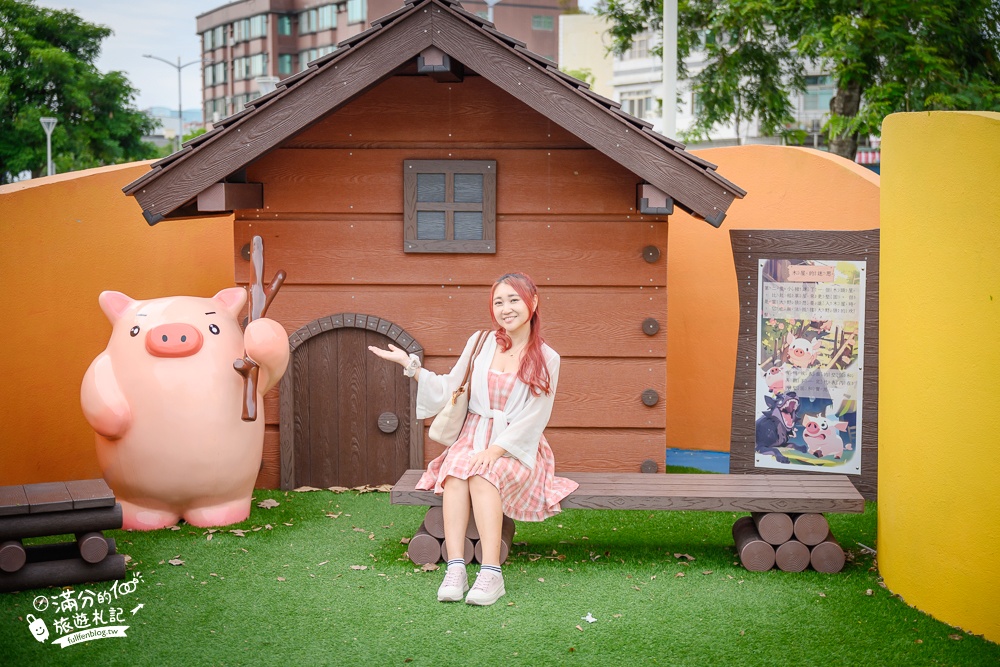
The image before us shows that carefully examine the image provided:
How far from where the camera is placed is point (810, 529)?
555cm

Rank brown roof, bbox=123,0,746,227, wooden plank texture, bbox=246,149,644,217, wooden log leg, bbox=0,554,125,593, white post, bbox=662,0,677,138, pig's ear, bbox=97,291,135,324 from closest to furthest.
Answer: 1. wooden log leg, bbox=0,554,125,593
2. brown roof, bbox=123,0,746,227
3. pig's ear, bbox=97,291,135,324
4. wooden plank texture, bbox=246,149,644,217
5. white post, bbox=662,0,677,138

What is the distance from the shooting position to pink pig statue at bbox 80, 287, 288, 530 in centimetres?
593

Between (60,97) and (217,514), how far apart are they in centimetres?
4268

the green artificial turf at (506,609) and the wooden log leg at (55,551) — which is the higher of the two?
the wooden log leg at (55,551)

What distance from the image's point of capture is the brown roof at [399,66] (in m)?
6.13

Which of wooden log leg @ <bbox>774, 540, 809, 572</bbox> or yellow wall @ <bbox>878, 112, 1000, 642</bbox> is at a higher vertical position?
yellow wall @ <bbox>878, 112, 1000, 642</bbox>

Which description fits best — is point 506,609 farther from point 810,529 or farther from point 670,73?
point 670,73

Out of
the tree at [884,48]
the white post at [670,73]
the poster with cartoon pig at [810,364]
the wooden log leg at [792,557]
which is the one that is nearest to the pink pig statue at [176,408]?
the wooden log leg at [792,557]

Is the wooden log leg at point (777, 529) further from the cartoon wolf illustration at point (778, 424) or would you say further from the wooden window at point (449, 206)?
the wooden window at point (449, 206)

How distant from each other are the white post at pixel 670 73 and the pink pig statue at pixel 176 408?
21.0ft

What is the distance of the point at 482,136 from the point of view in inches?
277

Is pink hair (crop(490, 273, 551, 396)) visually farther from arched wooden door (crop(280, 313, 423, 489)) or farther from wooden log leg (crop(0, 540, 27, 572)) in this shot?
wooden log leg (crop(0, 540, 27, 572))

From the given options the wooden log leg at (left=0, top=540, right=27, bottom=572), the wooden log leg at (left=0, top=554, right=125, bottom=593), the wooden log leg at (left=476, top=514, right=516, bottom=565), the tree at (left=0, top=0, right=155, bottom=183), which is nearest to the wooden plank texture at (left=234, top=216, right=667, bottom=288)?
the wooden log leg at (left=476, top=514, right=516, bottom=565)

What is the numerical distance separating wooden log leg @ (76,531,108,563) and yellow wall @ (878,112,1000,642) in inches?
162
